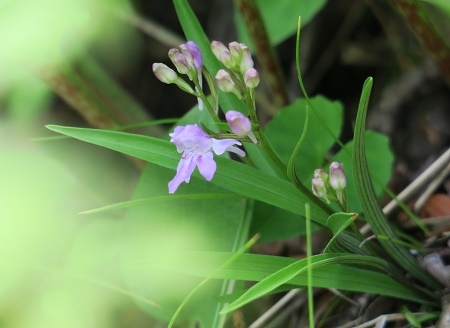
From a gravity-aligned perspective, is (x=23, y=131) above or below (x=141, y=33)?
below

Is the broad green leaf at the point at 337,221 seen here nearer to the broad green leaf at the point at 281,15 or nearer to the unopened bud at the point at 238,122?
the unopened bud at the point at 238,122

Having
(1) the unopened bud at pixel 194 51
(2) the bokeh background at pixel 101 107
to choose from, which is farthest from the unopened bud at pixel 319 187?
(2) the bokeh background at pixel 101 107

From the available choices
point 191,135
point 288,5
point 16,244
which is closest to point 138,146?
point 191,135

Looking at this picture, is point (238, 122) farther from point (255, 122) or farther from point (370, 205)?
point (370, 205)

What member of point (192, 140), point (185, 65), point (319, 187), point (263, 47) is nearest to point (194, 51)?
point (185, 65)

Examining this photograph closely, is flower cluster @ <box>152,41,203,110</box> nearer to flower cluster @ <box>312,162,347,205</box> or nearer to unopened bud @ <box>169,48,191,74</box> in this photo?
unopened bud @ <box>169,48,191,74</box>

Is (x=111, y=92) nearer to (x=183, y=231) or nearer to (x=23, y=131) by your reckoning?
(x=23, y=131)
